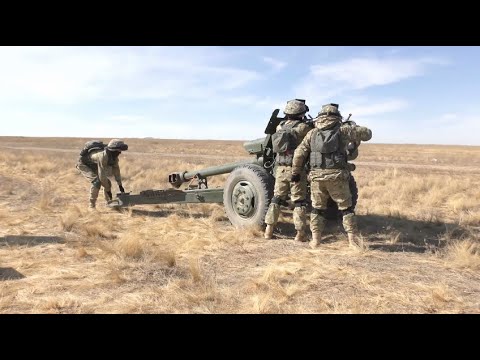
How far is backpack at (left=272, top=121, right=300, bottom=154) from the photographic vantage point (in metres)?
6.11

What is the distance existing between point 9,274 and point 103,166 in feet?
14.3

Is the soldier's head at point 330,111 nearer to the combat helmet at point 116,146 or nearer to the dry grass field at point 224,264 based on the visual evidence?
the dry grass field at point 224,264

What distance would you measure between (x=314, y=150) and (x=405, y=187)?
7.21 m

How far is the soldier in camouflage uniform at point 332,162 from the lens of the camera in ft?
18.3

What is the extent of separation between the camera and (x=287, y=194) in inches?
246

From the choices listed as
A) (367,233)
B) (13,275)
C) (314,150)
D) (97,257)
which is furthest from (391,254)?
(13,275)

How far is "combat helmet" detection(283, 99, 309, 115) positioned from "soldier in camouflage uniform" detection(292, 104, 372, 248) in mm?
541

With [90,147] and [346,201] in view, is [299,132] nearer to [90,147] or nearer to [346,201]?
[346,201]

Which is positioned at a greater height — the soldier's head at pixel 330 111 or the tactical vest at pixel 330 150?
the soldier's head at pixel 330 111

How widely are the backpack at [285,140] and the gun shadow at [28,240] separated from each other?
3.60 metres

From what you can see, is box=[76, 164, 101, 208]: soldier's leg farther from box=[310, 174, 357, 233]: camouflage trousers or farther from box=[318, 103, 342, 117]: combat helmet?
box=[318, 103, 342, 117]: combat helmet

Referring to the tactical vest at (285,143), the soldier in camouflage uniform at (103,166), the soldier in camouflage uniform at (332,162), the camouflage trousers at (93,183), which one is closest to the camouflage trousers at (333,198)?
the soldier in camouflage uniform at (332,162)
